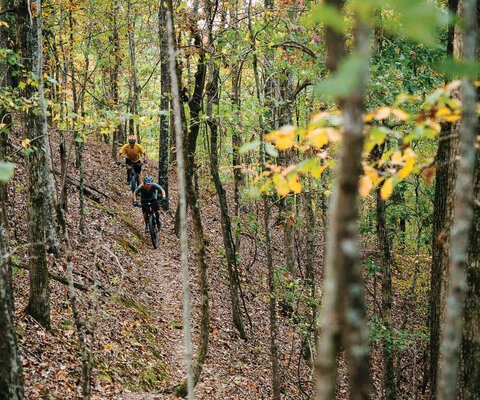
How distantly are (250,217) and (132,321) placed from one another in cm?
547

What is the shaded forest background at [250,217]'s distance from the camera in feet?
4.59

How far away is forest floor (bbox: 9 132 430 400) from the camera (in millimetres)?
7134

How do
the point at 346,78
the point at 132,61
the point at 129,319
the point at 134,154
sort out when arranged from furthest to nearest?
the point at 132,61 → the point at 134,154 → the point at 129,319 → the point at 346,78

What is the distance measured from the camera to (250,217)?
1436 centimetres

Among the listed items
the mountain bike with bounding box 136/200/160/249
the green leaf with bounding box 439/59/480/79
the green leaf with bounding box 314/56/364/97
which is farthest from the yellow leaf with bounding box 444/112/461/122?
the mountain bike with bounding box 136/200/160/249

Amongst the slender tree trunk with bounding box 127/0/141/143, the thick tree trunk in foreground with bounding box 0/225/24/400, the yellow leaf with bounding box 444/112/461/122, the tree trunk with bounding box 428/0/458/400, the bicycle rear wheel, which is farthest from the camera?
the bicycle rear wheel

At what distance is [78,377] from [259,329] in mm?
7497

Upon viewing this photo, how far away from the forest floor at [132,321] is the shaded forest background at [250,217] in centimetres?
5

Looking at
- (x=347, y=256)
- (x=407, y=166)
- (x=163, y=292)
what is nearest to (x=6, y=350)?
(x=407, y=166)

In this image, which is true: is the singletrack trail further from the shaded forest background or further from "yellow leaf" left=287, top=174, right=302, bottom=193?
"yellow leaf" left=287, top=174, right=302, bottom=193

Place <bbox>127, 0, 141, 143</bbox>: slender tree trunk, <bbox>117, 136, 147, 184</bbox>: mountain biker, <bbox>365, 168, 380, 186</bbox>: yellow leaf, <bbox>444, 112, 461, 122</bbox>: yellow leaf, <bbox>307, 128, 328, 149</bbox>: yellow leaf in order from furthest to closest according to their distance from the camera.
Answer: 1. <bbox>117, 136, 147, 184</bbox>: mountain biker
2. <bbox>127, 0, 141, 143</bbox>: slender tree trunk
3. <bbox>365, 168, 380, 186</bbox>: yellow leaf
4. <bbox>444, 112, 461, 122</bbox>: yellow leaf
5. <bbox>307, 128, 328, 149</bbox>: yellow leaf

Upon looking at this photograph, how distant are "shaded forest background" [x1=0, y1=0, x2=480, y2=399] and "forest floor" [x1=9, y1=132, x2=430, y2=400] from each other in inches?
2.1

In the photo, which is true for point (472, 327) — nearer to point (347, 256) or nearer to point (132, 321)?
point (347, 256)

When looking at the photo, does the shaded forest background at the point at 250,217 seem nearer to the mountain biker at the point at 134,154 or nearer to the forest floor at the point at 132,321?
the forest floor at the point at 132,321
